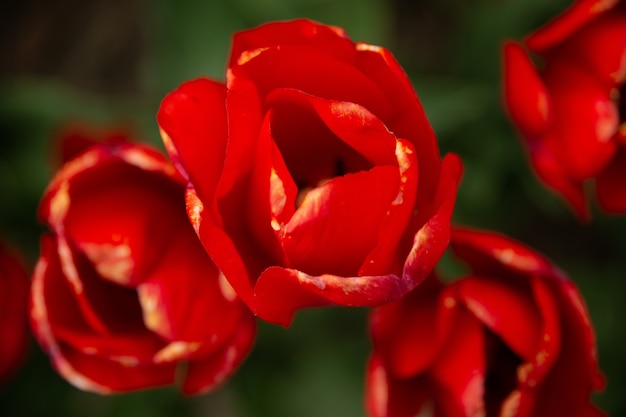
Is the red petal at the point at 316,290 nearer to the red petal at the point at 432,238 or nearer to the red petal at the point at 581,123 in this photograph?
the red petal at the point at 432,238

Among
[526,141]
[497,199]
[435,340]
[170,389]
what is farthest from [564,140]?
[170,389]

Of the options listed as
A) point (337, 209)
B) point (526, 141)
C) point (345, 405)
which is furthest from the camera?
point (345, 405)

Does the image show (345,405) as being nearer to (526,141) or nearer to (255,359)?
(255,359)

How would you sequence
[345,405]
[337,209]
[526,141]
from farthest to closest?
[345,405]
[526,141]
[337,209]

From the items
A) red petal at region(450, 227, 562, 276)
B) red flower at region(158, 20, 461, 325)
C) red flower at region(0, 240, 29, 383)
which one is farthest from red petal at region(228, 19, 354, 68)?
red flower at region(0, 240, 29, 383)

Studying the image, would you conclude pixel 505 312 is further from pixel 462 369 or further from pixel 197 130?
pixel 197 130

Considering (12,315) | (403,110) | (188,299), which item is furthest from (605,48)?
(12,315)
